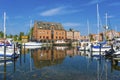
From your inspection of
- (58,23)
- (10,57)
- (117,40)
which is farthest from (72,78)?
(58,23)

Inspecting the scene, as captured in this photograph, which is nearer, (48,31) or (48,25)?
(48,31)

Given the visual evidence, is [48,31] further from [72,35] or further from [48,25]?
[72,35]

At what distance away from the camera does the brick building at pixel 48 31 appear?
149 metres

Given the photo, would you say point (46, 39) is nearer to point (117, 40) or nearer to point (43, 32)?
point (43, 32)

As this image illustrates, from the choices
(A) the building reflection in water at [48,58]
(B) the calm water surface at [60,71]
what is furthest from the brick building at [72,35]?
(B) the calm water surface at [60,71]

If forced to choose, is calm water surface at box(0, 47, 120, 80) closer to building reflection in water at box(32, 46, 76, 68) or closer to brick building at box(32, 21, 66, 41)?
building reflection in water at box(32, 46, 76, 68)

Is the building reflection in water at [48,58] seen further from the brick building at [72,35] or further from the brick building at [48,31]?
the brick building at [72,35]

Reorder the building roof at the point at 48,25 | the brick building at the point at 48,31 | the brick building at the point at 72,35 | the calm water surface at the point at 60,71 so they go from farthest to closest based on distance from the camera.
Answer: the brick building at the point at 72,35
the building roof at the point at 48,25
the brick building at the point at 48,31
the calm water surface at the point at 60,71

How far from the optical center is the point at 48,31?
154 m

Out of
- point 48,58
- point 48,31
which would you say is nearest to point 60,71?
point 48,58

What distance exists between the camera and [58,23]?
164125 mm

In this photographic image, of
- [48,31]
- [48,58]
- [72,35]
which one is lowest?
[48,58]

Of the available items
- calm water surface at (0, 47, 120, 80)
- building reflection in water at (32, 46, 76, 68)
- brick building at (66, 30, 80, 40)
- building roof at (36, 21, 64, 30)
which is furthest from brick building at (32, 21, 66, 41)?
calm water surface at (0, 47, 120, 80)

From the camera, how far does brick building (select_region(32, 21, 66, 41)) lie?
14925 cm
